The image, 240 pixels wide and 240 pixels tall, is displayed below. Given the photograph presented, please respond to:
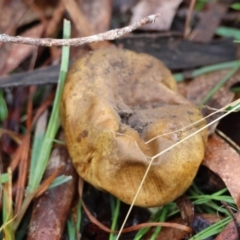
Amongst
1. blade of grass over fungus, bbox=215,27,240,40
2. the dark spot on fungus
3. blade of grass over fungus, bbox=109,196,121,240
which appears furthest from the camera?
blade of grass over fungus, bbox=215,27,240,40

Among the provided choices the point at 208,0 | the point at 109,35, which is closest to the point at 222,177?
the point at 109,35

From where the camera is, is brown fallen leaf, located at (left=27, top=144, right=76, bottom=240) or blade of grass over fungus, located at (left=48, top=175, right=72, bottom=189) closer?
brown fallen leaf, located at (left=27, top=144, right=76, bottom=240)

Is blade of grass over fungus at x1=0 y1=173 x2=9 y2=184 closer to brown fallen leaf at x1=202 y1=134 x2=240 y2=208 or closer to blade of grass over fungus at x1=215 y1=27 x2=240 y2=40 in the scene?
brown fallen leaf at x1=202 y1=134 x2=240 y2=208

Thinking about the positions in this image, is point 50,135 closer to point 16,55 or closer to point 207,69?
point 16,55

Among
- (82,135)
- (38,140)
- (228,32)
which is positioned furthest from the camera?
(228,32)

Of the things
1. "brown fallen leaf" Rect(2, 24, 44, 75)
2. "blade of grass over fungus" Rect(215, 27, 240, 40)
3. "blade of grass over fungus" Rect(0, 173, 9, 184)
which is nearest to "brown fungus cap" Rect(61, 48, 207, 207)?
"blade of grass over fungus" Rect(0, 173, 9, 184)

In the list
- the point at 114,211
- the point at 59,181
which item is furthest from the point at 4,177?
the point at 114,211
